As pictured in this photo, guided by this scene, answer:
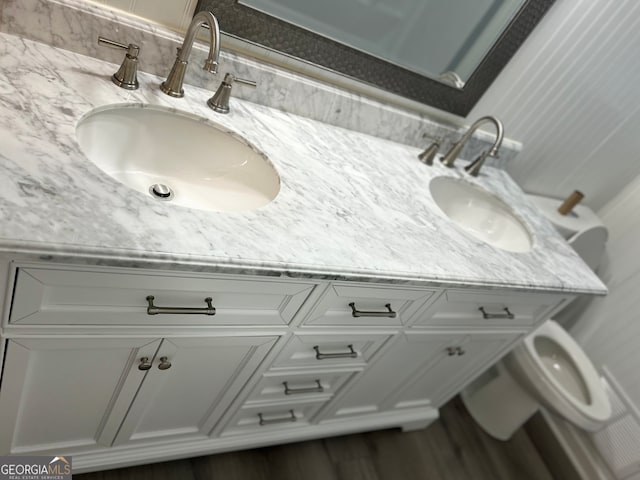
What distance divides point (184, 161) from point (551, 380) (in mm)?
1465

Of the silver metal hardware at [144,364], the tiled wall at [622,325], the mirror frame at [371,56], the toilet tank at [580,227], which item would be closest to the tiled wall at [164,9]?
the mirror frame at [371,56]

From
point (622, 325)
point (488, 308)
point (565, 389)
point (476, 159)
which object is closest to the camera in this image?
point (488, 308)

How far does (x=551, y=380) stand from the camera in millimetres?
1652

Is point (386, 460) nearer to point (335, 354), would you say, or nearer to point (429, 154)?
point (335, 354)

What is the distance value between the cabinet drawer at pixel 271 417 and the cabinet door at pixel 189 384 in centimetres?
8

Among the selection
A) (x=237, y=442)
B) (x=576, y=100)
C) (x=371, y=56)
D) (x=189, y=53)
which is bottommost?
(x=237, y=442)

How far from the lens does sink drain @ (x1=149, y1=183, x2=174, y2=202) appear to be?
956 mm

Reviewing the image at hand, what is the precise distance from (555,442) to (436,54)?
1.71 m

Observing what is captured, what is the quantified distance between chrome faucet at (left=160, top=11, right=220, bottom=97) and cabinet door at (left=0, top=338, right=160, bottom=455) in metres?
0.54

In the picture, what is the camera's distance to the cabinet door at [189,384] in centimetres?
93

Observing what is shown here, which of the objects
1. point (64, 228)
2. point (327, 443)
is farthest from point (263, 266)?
point (327, 443)

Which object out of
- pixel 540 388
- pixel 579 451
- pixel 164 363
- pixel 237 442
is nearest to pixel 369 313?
pixel 164 363

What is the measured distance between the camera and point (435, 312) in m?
1.17

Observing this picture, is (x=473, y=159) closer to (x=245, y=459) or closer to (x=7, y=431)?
(x=245, y=459)
